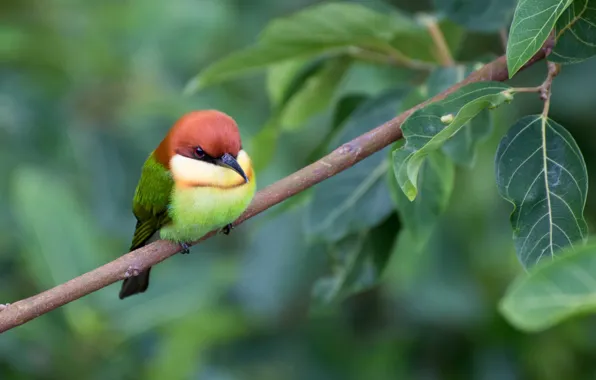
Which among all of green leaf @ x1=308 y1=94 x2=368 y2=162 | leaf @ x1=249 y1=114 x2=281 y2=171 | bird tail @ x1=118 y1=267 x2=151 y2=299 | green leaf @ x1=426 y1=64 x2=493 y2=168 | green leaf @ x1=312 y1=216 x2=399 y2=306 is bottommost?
green leaf @ x1=312 y1=216 x2=399 y2=306

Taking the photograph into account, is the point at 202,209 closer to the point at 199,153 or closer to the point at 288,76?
the point at 199,153

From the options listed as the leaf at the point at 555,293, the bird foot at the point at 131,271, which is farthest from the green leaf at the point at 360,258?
the leaf at the point at 555,293

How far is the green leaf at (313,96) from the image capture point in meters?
2.51

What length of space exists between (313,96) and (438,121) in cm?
95

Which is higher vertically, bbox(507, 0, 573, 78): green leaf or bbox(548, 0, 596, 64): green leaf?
bbox(507, 0, 573, 78): green leaf

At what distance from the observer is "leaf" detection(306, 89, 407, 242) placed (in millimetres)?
2271

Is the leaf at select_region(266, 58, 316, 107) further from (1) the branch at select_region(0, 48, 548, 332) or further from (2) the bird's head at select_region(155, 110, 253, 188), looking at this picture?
(1) the branch at select_region(0, 48, 548, 332)

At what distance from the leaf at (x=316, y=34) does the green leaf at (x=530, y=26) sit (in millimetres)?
765

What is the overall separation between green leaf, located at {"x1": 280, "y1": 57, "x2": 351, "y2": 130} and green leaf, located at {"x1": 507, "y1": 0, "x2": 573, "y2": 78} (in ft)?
3.28

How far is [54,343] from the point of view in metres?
3.33

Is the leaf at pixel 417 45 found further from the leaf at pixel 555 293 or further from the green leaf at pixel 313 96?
the leaf at pixel 555 293

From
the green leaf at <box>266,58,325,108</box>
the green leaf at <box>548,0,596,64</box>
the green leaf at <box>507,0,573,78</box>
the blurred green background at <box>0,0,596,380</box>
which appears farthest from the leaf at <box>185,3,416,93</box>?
the blurred green background at <box>0,0,596,380</box>

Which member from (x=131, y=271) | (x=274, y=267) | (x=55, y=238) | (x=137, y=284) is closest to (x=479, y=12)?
(x=131, y=271)

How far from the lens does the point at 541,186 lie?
1.72 m
